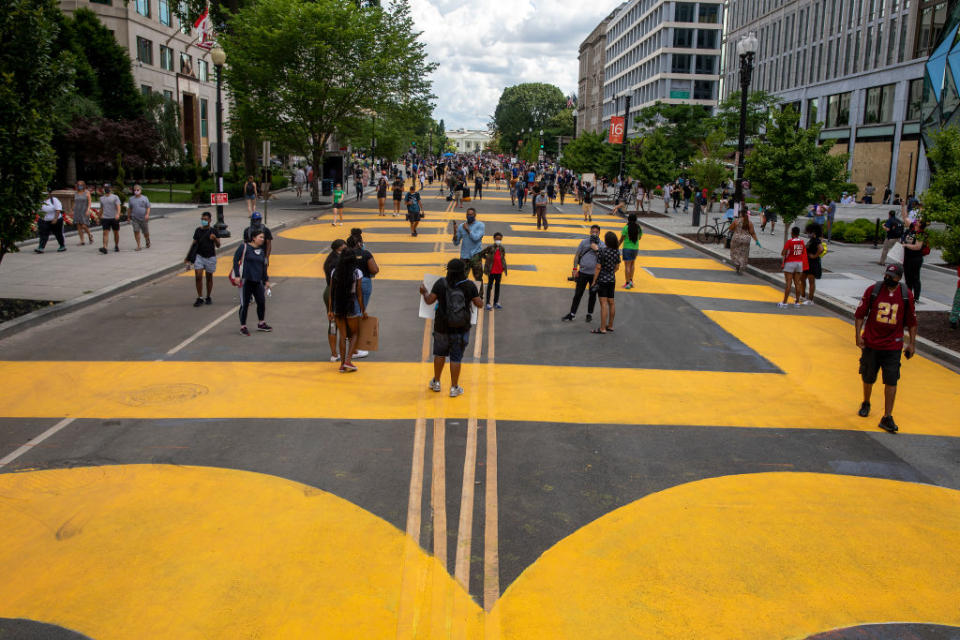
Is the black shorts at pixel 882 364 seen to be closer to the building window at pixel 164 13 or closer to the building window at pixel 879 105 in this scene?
the building window at pixel 879 105

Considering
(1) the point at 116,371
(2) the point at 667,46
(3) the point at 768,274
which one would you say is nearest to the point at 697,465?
(1) the point at 116,371

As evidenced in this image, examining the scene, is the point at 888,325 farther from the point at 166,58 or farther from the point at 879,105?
the point at 166,58

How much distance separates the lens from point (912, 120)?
166ft

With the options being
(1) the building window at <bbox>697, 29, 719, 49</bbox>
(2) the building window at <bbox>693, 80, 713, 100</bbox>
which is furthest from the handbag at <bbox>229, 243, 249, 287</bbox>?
(1) the building window at <bbox>697, 29, 719, 49</bbox>

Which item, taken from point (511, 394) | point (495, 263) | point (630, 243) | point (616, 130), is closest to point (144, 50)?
point (616, 130)

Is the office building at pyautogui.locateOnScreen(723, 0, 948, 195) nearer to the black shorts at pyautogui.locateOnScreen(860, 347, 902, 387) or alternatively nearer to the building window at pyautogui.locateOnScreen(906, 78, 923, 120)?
the building window at pyautogui.locateOnScreen(906, 78, 923, 120)

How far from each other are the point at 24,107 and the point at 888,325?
13879 mm

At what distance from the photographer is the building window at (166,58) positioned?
194 ft

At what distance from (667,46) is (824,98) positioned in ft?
142

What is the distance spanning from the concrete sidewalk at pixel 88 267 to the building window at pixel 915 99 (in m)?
43.3

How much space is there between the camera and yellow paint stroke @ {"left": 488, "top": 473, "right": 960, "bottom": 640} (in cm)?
505

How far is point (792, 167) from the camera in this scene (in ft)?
72.7

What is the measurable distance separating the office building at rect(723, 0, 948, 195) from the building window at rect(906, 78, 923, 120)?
6cm

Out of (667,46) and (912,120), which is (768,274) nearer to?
(912,120)
